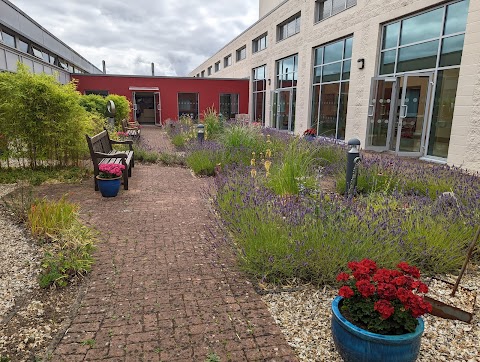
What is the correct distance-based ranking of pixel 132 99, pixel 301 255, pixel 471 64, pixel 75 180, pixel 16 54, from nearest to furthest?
1. pixel 301 255
2. pixel 75 180
3. pixel 471 64
4. pixel 16 54
5. pixel 132 99

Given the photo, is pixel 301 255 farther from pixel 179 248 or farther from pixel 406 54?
pixel 406 54

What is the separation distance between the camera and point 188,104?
25.0 m

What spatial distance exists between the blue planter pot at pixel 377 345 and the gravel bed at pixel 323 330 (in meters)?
0.24

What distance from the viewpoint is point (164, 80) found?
24078 millimetres

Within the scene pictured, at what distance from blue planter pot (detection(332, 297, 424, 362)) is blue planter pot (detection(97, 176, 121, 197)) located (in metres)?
4.82

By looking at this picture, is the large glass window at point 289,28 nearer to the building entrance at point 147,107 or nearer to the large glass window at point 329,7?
the large glass window at point 329,7

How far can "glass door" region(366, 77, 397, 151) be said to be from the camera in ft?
36.4

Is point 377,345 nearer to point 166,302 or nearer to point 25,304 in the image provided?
point 166,302

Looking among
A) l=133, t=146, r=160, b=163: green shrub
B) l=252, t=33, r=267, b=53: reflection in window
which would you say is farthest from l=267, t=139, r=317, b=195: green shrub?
l=252, t=33, r=267, b=53: reflection in window

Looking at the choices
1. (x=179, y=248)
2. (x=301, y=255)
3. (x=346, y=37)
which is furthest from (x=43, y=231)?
(x=346, y=37)

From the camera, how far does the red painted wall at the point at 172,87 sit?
2325 centimetres

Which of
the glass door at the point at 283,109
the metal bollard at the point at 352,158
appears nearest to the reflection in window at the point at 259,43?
the glass door at the point at 283,109

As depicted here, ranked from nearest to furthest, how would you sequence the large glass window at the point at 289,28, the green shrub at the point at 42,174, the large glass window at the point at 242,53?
1. the green shrub at the point at 42,174
2. the large glass window at the point at 289,28
3. the large glass window at the point at 242,53

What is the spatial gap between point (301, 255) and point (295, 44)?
1660 centimetres
